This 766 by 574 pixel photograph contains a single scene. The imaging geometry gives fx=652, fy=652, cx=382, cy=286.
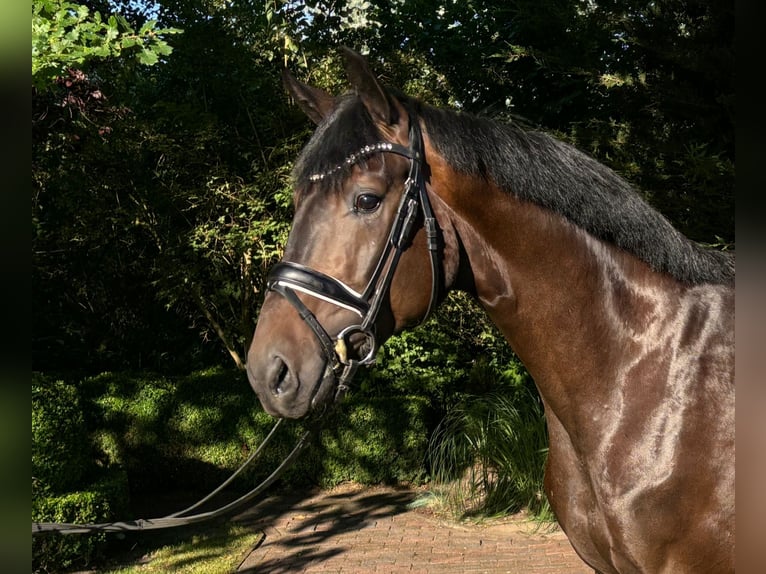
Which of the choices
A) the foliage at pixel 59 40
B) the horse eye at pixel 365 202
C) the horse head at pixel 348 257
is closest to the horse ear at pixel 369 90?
the horse head at pixel 348 257

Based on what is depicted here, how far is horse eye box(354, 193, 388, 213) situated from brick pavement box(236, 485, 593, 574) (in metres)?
3.83

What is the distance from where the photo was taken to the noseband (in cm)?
174

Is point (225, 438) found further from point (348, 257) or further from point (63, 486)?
point (348, 257)

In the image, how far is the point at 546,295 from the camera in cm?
194

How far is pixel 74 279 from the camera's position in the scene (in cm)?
859

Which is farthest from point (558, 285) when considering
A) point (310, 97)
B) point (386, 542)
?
point (386, 542)

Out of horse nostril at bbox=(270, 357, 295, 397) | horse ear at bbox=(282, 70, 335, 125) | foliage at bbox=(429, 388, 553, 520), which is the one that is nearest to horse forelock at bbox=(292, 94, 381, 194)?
horse ear at bbox=(282, 70, 335, 125)

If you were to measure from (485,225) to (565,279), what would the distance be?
11.5 inches

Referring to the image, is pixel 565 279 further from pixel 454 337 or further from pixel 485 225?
pixel 454 337

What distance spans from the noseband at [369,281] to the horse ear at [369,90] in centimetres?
8

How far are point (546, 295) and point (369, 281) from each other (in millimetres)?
547
